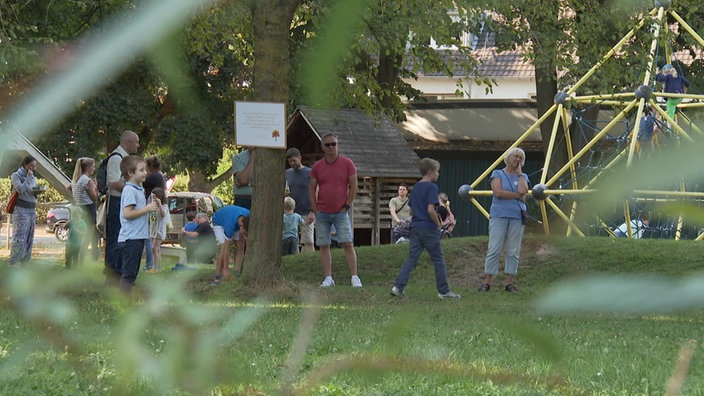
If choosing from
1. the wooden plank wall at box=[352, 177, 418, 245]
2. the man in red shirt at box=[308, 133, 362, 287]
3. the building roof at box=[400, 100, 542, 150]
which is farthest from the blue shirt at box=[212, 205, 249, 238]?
the building roof at box=[400, 100, 542, 150]

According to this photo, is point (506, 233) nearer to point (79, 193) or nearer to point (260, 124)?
point (79, 193)

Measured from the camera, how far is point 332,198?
34.2ft

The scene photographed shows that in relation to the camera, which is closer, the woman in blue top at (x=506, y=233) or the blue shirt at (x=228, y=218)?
the blue shirt at (x=228, y=218)

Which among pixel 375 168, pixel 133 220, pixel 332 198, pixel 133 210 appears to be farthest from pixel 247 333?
pixel 375 168

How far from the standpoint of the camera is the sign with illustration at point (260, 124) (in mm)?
899

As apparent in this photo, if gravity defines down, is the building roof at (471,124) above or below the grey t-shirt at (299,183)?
above

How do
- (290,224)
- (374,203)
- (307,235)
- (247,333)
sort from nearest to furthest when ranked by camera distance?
1. (247,333)
2. (290,224)
3. (307,235)
4. (374,203)

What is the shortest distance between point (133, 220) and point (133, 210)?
0.81 m

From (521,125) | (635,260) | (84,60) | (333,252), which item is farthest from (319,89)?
(521,125)

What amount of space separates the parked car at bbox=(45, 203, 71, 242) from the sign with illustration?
0.54 feet

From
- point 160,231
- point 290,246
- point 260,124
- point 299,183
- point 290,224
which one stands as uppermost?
point 260,124

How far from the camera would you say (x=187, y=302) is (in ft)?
2.79

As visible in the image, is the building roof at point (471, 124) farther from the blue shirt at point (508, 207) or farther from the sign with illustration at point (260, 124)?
the sign with illustration at point (260, 124)

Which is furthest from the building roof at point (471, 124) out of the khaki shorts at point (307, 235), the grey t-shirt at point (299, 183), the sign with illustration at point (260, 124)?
the sign with illustration at point (260, 124)
